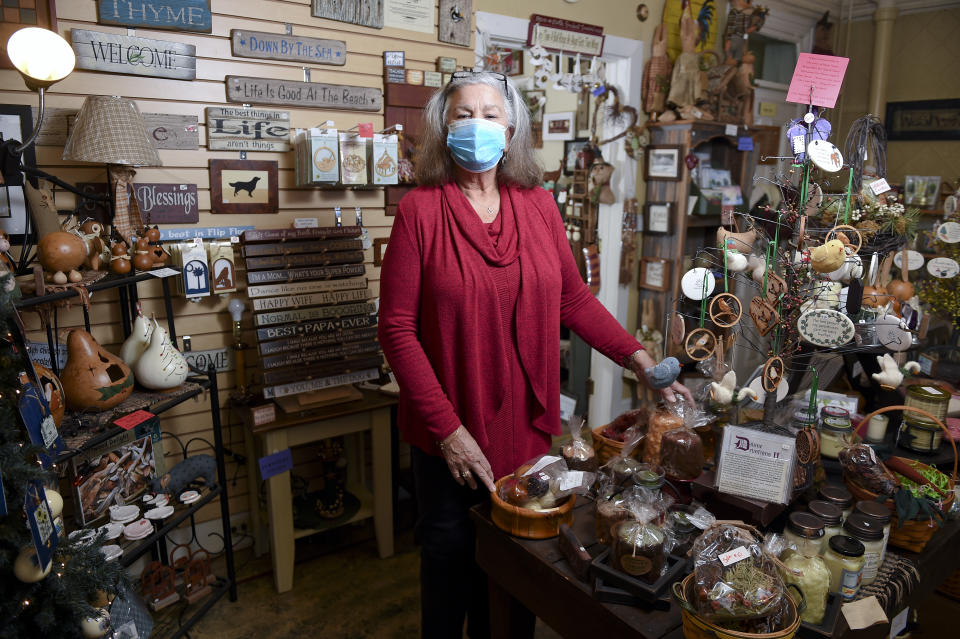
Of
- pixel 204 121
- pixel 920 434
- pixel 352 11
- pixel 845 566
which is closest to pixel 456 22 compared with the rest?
pixel 352 11

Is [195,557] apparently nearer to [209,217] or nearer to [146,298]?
[146,298]

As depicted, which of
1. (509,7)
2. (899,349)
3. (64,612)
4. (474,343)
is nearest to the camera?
(64,612)

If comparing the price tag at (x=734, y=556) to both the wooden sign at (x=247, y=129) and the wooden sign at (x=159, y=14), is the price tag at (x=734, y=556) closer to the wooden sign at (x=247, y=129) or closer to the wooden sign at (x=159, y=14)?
the wooden sign at (x=247, y=129)

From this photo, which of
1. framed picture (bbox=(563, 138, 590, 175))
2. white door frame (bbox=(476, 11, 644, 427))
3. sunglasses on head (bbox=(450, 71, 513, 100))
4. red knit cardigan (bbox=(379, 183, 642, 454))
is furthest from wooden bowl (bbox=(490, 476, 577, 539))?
framed picture (bbox=(563, 138, 590, 175))

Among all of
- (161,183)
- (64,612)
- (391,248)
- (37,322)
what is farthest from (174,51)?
(64,612)

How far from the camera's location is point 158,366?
2152mm

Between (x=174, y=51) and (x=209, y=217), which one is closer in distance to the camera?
(x=174, y=51)

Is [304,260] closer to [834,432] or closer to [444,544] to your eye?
[444,544]

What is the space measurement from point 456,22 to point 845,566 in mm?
2760

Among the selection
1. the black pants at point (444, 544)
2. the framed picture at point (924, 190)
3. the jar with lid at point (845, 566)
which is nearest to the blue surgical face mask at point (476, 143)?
the black pants at point (444, 544)

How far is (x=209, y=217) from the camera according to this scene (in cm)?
261

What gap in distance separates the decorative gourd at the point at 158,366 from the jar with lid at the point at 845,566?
2000mm

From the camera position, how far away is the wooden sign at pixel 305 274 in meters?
2.54

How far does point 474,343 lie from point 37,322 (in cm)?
174
